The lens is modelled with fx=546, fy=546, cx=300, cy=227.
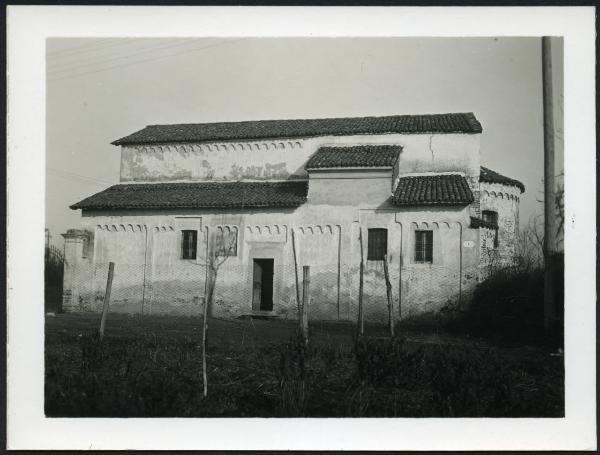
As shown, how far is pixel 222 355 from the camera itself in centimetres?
540

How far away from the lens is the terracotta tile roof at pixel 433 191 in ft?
22.0

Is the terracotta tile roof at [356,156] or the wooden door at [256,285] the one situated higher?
the terracotta tile roof at [356,156]

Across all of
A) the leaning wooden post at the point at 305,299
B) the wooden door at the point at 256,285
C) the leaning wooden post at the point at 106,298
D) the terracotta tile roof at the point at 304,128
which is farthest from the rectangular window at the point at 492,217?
the leaning wooden post at the point at 106,298

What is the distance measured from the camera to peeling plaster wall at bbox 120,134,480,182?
21.8 ft

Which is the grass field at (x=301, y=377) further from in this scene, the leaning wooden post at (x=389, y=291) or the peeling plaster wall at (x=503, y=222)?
the peeling plaster wall at (x=503, y=222)

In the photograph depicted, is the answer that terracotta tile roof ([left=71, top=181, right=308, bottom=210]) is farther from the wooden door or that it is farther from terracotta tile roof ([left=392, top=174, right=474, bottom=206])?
terracotta tile roof ([left=392, top=174, right=474, bottom=206])

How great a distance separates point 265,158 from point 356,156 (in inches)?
48.8

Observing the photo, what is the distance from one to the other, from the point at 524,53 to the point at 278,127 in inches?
112

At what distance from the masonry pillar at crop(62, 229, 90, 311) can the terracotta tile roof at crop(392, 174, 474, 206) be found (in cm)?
358

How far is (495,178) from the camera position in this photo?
6.17 metres

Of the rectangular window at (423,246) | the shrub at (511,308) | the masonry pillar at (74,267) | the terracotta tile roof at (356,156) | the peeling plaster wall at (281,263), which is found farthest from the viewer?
the terracotta tile roof at (356,156)

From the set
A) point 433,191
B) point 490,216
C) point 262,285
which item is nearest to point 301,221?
point 262,285

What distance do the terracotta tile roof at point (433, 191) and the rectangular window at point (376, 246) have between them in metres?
0.72

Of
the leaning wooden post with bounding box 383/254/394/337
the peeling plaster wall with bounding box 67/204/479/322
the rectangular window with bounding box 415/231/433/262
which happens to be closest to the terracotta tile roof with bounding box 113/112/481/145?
the peeling plaster wall with bounding box 67/204/479/322
